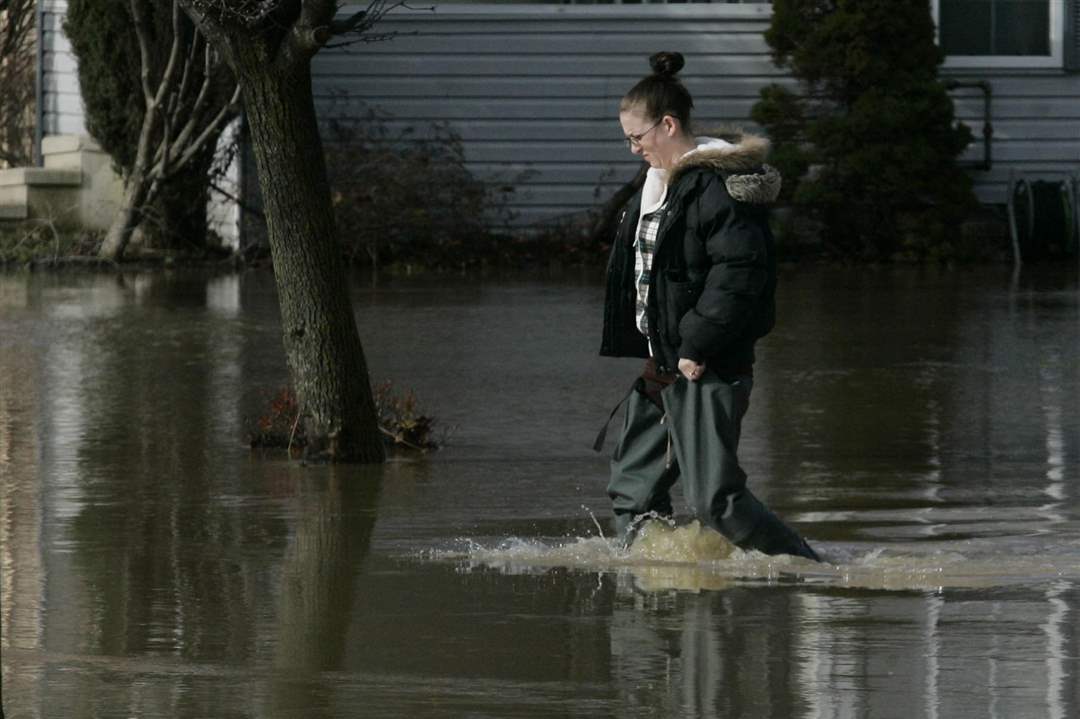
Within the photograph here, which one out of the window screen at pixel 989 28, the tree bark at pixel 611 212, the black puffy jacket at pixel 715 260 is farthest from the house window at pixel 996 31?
the black puffy jacket at pixel 715 260

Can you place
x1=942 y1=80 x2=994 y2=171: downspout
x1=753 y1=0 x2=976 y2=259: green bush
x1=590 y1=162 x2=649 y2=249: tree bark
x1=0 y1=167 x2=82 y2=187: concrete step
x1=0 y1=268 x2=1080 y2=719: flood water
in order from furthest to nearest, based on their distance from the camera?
x1=0 y1=167 x2=82 y2=187: concrete step, x1=942 y1=80 x2=994 y2=171: downspout, x1=590 y1=162 x2=649 y2=249: tree bark, x1=753 y1=0 x2=976 y2=259: green bush, x1=0 y1=268 x2=1080 y2=719: flood water

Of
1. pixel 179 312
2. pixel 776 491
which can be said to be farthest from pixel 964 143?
pixel 776 491

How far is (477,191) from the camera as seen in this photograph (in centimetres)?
2009

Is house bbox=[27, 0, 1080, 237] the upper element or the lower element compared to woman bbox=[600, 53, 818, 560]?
upper

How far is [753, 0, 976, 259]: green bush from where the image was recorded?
63.4ft

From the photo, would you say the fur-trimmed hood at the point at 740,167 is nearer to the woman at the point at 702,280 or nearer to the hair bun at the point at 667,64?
the woman at the point at 702,280

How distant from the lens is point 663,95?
21.6 feet

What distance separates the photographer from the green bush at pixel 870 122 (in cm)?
1931

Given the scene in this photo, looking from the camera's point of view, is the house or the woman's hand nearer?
the woman's hand

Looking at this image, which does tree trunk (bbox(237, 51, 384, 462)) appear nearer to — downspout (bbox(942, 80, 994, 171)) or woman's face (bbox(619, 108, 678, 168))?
woman's face (bbox(619, 108, 678, 168))

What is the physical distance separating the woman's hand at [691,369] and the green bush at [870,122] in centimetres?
1306

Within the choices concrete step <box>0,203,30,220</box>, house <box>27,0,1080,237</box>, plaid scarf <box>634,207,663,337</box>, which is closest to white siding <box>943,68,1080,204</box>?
house <box>27,0,1080,237</box>

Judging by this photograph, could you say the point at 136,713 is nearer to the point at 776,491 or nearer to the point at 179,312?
the point at 776,491

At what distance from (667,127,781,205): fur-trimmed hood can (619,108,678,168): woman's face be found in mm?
82
